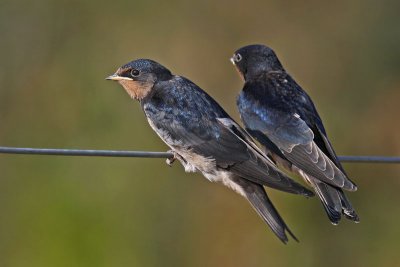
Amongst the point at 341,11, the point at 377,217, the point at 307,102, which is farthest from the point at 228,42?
the point at 307,102

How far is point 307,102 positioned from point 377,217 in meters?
2.29

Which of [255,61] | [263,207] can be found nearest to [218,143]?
[263,207]

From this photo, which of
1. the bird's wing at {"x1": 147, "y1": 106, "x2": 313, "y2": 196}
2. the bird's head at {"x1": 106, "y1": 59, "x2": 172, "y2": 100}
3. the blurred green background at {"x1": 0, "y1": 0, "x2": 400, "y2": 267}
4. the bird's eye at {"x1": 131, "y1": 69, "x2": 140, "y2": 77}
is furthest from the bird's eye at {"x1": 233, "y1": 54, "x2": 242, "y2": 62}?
the blurred green background at {"x1": 0, "y1": 0, "x2": 400, "y2": 267}

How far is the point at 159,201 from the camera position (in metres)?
9.13

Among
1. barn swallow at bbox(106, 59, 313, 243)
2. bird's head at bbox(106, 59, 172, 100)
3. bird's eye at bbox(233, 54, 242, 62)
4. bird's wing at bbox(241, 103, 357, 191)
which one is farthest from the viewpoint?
bird's eye at bbox(233, 54, 242, 62)

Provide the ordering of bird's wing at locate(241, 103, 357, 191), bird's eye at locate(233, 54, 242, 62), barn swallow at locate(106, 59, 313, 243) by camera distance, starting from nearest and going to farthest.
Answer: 1. barn swallow at locate(106, 59, 313, 243)
2. bird's wing at locate(241, 103, 357, 191)
3. bird's eye at locate(233, 54, 242, 62)

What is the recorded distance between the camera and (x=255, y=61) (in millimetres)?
7750

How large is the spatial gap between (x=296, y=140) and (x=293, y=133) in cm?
6

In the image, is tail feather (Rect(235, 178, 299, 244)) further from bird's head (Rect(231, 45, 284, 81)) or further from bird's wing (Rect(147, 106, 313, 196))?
bird's head (Rect(231, 45, 284, 81))

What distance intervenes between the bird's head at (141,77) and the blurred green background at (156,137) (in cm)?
192

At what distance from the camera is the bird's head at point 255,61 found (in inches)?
303

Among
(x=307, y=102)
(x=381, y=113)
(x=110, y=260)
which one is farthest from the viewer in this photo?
(x=381, y=113)

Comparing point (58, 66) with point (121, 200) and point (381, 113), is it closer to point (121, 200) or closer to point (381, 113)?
point (121, 200)

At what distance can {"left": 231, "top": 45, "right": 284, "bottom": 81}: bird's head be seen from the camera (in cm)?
770
